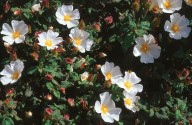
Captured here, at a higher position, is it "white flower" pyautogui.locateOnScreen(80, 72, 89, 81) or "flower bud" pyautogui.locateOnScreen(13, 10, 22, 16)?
"flower bud" pyautogui.locateOnScreen(13, 10, 22, 16)

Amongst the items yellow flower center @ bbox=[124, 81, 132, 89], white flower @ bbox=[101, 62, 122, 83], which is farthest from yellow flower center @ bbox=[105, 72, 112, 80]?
yellow flower center @ bbox=[124, 81, 132, 89]

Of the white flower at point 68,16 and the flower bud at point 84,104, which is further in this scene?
the white flower at point 68,16

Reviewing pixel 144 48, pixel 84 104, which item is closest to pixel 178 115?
A: pixel 144 48

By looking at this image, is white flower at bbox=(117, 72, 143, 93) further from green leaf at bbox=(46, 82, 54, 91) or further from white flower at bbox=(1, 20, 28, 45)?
white flower at bbox=(1, 20, 28, 45)

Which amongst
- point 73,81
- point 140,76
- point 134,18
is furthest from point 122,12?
point 73,81

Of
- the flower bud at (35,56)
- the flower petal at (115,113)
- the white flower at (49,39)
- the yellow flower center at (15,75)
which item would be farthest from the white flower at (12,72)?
the flower petal at (115,113)

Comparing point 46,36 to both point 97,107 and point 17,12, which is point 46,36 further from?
point 97,107

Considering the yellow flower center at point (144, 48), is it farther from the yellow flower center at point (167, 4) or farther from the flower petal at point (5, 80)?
the flower petal at point (5, 80)
